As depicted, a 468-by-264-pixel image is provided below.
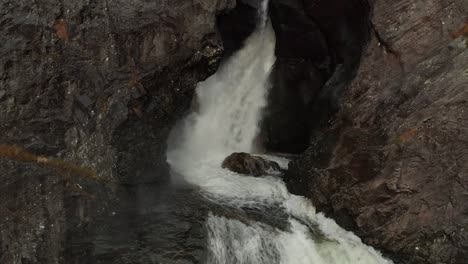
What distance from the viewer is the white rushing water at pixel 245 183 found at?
8.80m

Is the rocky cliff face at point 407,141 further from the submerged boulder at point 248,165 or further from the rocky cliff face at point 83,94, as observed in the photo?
the rocky cliff face at point 83,94

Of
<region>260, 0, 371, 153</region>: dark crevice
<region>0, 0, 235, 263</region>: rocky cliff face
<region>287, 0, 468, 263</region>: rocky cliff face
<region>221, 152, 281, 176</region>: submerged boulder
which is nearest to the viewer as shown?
<region>0, 0, 235, 263</region>: rocky cliff face

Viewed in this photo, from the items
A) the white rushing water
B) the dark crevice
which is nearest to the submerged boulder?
the white rushing water

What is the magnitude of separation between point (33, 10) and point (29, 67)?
3.64 ft

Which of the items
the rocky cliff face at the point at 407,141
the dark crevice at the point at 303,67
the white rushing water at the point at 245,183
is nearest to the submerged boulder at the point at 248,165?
the white rushing water at the point at 245,183

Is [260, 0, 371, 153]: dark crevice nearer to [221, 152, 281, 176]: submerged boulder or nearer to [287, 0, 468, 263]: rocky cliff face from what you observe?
[221, 152, 281, 176]: submerged boulder

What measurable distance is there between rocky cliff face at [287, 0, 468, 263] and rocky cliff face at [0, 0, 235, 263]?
3609mm

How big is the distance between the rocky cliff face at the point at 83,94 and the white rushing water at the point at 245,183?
200 cm

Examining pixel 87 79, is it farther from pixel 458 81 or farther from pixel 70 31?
pixel 458 81

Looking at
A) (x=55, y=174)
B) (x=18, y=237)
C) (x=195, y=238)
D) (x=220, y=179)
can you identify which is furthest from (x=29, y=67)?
(x=220, y=179)

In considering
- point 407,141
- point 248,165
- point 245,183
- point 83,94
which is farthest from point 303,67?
point 83,94

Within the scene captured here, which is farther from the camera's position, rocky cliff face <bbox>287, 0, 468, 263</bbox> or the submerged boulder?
the submerged boulder

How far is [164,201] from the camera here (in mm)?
9602

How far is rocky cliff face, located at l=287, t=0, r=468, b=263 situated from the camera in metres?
9.05
